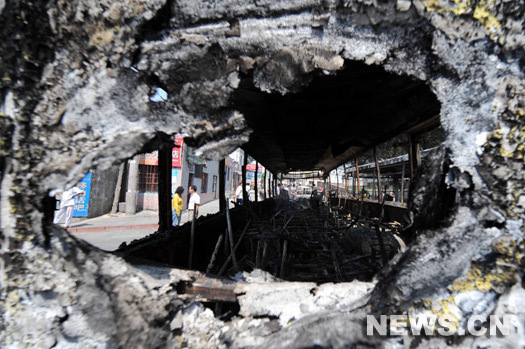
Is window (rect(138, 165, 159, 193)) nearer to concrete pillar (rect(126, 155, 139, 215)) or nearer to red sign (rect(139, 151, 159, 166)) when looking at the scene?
red sign (rect(139, 151, 159, 166))

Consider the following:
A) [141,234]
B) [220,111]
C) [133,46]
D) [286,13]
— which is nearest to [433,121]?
[286,13]

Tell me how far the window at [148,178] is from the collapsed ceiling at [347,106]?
447 inches

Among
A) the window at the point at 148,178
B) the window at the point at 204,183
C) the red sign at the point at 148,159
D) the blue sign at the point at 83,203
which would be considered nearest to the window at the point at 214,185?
the window at the point at 204,183

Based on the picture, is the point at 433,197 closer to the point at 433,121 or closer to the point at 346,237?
the point at 433,121

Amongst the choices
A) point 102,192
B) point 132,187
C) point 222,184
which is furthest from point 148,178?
point 222,184

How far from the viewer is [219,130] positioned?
158cm

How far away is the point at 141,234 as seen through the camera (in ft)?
28.5

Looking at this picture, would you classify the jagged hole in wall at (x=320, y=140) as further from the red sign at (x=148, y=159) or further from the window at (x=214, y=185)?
the window at (x=214, y=185)

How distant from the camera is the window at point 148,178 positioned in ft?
46.6

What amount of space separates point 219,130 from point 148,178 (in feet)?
46.8

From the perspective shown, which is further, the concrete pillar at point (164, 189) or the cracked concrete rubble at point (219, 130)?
the concrete pillar at point (164, 189)

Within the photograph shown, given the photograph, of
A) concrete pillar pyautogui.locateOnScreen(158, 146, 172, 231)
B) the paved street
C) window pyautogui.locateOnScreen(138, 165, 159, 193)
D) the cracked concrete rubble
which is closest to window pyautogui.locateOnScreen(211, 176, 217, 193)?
window pyautogui.locateOnScreen(138, 165, 159, 193)

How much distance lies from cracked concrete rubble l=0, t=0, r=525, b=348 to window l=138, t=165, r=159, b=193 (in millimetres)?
13892

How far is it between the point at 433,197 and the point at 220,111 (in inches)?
54.1
